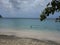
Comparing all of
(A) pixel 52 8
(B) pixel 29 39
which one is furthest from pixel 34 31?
(A) pixel 52 8

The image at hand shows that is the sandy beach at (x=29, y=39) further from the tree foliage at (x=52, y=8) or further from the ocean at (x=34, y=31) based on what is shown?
the tree foliage at (x=52, y=8)

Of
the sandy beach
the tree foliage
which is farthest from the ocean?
the tree foliage

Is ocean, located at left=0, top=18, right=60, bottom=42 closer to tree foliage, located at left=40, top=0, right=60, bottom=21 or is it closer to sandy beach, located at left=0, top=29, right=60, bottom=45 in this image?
sandy beach, located at left=0, top=29, right=60, bottom=45

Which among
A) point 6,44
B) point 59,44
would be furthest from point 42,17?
point 59,44

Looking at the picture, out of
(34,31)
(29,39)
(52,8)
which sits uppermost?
(52,8)

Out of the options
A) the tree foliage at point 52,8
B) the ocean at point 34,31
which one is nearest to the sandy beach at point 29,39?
the ocean at point 34,31

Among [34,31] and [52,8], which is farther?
[34,31]

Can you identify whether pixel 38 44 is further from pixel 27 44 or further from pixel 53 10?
pixel 53 10

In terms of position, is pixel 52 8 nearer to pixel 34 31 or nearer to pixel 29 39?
pixel 29 39

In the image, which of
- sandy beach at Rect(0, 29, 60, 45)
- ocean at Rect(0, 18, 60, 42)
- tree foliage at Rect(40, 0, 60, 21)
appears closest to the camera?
tree foliage at Rect(40, 0, 60, 21)

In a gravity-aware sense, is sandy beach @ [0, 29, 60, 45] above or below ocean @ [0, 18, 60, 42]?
above

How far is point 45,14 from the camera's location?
25.7 ft

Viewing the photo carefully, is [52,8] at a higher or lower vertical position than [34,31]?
higher

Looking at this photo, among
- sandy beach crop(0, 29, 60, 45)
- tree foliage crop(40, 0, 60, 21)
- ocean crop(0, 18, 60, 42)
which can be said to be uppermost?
tree foliage crop(40, 0, 60, 21)
